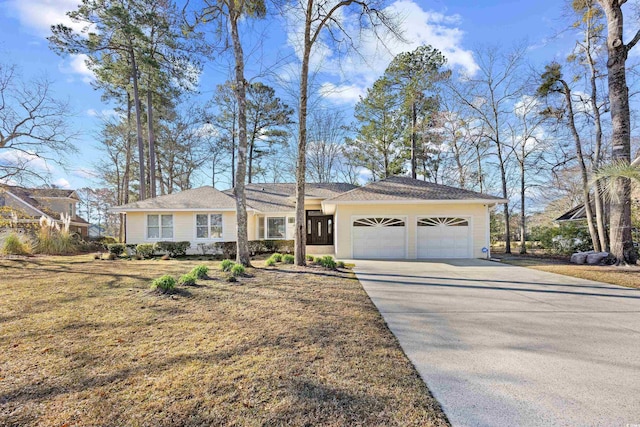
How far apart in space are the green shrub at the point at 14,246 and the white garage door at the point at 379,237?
13280 millimetres

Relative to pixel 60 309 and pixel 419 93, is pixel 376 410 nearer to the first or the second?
pixel 60 309

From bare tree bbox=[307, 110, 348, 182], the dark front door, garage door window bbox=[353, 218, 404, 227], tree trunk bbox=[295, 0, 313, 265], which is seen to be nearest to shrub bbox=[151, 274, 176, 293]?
tree trunk bbox=[295, 0, 313, 265]

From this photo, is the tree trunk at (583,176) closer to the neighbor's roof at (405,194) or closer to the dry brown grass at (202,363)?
the neighbor's roof at (405,194)

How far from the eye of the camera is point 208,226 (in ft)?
49.1

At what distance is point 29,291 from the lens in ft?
18.9

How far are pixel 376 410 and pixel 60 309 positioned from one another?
5.20 metres

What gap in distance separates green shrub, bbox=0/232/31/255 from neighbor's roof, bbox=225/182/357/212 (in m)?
8.90

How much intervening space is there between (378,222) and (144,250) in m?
10.6

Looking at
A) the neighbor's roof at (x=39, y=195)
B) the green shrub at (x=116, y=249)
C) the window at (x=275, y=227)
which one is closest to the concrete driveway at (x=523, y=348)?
the window at (x=275, y=227)

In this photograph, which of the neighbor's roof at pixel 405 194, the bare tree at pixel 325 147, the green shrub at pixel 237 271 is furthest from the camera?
the bare tree at pixel 325 147

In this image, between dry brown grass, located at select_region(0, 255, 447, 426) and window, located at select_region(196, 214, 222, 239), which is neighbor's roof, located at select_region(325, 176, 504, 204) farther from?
dry brown grass, located at select_region(0, 255, 447, 426)

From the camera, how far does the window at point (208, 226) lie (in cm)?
1492

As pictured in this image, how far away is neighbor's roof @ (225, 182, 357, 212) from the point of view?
54.2 feet

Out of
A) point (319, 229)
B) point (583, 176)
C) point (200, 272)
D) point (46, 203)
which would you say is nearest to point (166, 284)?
point (200, 272)
